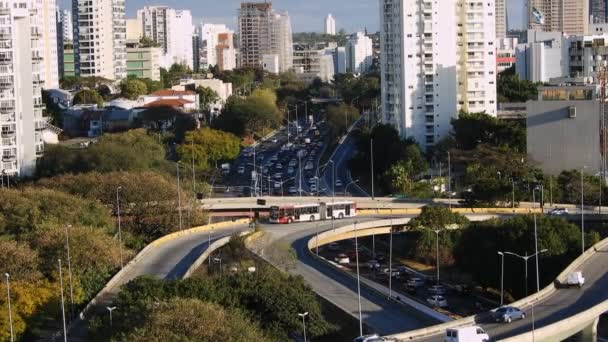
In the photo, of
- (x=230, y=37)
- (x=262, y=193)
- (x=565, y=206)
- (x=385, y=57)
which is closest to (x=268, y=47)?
(x=230, y=37)

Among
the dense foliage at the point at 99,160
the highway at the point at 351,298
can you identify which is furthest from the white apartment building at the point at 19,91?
the highway at the point at 351,298

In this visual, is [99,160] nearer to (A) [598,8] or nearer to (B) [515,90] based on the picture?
(B) [515,90]

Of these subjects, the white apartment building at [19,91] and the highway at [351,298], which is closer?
the highway at [351,298]

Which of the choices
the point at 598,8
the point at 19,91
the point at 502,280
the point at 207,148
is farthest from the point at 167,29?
the point at 502,280

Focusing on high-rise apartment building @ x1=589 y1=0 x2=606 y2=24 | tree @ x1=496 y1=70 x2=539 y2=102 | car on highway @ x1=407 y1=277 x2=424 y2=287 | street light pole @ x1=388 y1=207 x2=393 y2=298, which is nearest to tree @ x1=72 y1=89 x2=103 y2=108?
tree @ x1=496 y1=70 x2=539 y2=102

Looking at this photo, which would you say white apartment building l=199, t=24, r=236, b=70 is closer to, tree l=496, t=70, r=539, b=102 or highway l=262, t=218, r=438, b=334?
tree l=496, t=70, r=539, b=102

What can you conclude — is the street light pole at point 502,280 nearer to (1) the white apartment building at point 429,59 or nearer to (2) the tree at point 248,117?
(1) the white apartment building at point 429,59
